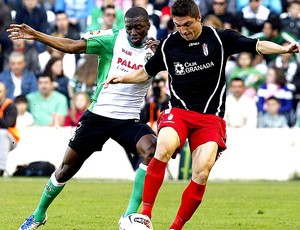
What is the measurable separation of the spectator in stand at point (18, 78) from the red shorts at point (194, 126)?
12027mm

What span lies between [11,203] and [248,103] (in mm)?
7410

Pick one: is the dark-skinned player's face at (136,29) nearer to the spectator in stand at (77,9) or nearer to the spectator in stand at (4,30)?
the spectator in stand at (77,9)

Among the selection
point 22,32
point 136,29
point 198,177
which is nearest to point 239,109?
point 136,29

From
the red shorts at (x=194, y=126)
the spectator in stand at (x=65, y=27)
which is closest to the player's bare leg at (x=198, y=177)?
the red shorts at (x=194, y=126)

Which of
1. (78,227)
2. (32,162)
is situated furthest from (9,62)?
(78,227)

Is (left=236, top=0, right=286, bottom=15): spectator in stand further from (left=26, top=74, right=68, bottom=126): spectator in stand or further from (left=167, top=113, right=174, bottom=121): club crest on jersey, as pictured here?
(left=167, top=113, right=174, bottom=121): club crest on jersey

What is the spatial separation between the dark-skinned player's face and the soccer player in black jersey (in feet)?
1.65

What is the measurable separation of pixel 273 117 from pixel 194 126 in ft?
36.3

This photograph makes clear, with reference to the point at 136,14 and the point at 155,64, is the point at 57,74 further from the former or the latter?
the point at 155,64

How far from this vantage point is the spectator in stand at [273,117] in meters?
21.2

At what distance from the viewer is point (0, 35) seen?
2356 centimetres

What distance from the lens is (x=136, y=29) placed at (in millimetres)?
11227

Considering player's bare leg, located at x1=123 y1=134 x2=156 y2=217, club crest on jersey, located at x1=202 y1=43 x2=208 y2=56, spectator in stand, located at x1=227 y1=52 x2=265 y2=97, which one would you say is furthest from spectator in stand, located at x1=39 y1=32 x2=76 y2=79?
club crest on jersey, located at x1=202 y1=43 x2=208 y2=56

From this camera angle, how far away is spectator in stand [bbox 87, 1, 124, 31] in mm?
21938
